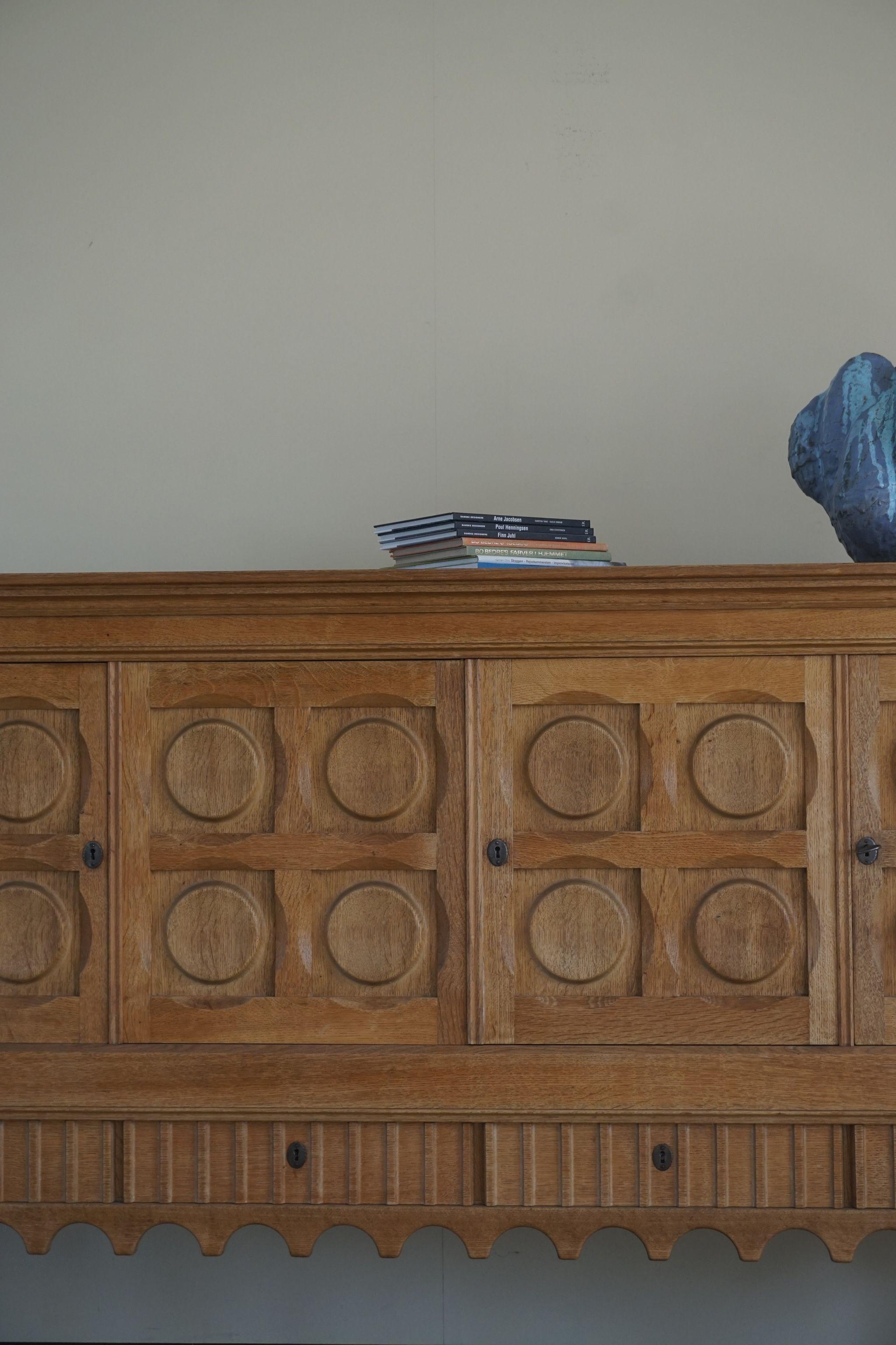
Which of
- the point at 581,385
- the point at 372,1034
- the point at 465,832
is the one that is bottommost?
the point at 372,1034

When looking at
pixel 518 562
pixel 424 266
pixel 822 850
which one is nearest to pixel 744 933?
pixel 822 850

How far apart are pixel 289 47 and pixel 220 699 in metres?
1.34

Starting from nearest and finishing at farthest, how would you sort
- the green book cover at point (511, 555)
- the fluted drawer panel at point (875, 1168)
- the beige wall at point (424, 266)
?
the fluted drawer panel at point (875, 1168)
the green book cover at point (511, 555)
the beige wall at point (424, 266)

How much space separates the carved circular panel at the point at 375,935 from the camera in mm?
1453

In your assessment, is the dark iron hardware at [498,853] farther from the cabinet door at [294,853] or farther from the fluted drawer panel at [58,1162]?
the fluted drawer panel at [58,1162]

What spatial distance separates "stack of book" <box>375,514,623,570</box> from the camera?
152 cm

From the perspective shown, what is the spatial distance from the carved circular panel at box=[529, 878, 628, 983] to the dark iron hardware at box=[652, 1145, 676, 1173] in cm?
25

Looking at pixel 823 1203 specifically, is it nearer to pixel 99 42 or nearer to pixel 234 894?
pixel 234 894

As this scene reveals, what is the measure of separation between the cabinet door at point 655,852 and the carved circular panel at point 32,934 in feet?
1.92

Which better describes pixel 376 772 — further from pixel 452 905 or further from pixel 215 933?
pixel 215 933

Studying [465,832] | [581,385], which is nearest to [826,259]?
[581,385]

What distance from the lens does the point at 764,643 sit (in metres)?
1.44

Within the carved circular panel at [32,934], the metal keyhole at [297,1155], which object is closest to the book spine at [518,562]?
the carved circular panel at [32,934]

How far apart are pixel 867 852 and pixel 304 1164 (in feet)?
2.90
